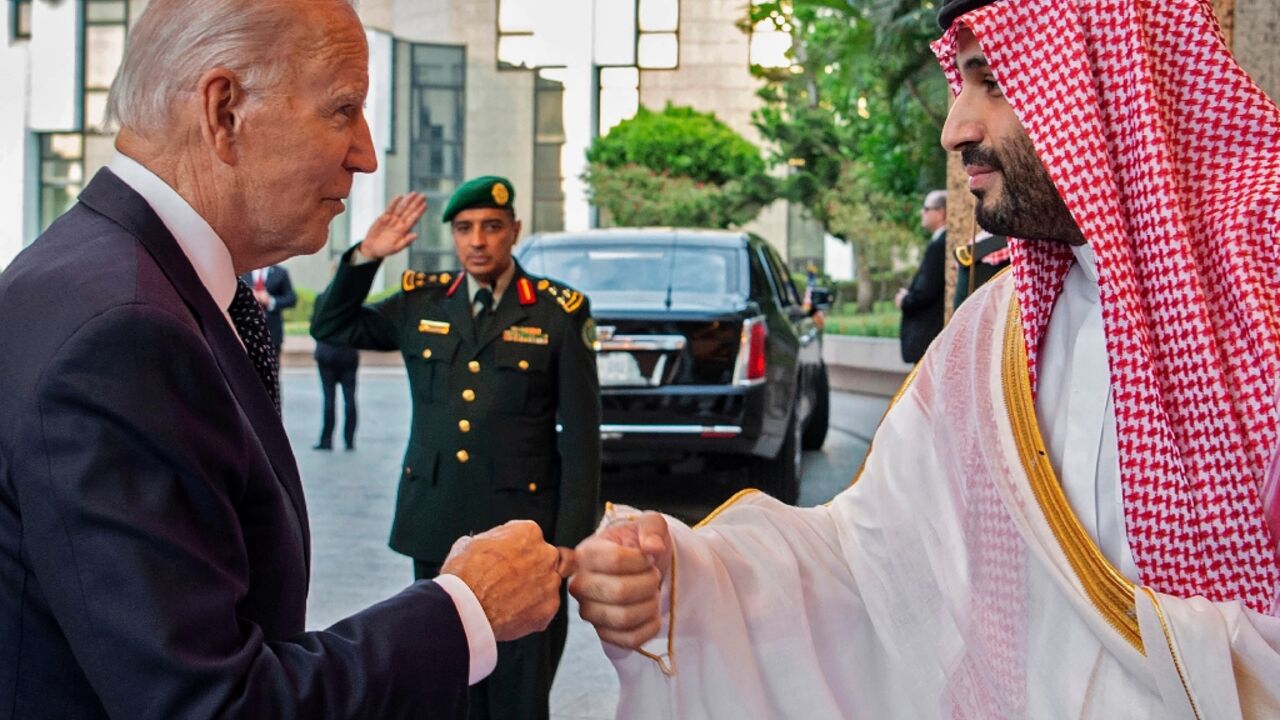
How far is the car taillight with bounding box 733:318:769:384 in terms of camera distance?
27.5 ft

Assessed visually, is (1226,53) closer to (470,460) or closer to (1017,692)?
(1017,692)

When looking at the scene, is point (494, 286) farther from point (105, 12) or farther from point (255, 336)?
point (105, 12)

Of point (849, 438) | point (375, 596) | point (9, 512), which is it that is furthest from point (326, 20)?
point (849, 438)

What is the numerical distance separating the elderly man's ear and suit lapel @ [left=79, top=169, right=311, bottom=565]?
0.40ft

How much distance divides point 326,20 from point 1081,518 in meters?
1.30

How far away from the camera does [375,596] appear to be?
22.4ft

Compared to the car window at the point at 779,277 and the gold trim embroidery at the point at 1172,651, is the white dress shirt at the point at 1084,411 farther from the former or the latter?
the car window at the point at 779,277

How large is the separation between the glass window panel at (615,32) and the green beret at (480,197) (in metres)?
38.4

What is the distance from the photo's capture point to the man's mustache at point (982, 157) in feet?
7.36

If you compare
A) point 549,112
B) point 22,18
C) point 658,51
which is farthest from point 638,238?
point 658,51

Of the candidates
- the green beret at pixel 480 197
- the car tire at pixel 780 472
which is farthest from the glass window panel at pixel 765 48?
the green beret at pixel 480 197

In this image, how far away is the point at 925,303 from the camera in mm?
8562

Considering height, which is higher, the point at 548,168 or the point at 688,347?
the point at 548,168

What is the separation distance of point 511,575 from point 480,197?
9.90ft
